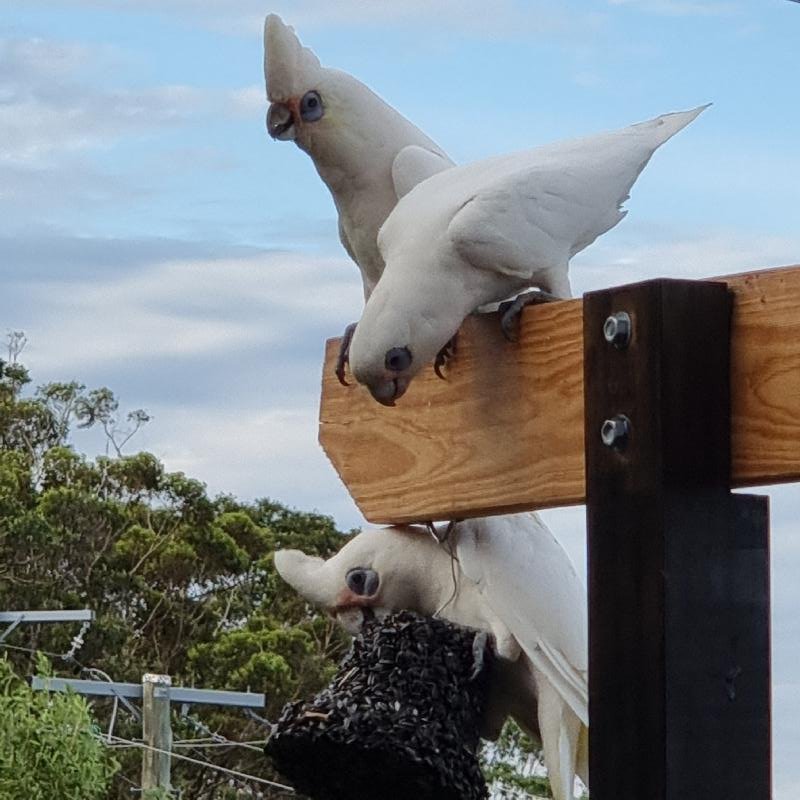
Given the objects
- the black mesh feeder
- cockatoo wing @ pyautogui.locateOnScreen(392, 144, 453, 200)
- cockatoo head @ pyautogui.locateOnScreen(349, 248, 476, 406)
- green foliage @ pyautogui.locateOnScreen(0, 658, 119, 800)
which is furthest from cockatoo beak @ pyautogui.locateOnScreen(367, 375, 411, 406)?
green foliage @ pyautogui.locateOnScreen(0, 658, 119, 800)

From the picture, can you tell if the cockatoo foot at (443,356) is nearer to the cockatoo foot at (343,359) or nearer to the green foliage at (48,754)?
the cockatoo foot at (343,359)

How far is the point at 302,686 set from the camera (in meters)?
9.37

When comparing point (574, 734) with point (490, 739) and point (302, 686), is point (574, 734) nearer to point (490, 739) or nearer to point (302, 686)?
point (490, 739)

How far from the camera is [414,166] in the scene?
5.50 feet

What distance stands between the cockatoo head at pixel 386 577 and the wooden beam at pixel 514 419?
0.38ft

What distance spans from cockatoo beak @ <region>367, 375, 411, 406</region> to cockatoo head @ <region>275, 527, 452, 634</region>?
0.20 metres

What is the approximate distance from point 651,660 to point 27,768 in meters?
2.52

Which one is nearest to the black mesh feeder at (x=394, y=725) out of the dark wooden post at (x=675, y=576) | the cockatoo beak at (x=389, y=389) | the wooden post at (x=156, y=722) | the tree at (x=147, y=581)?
the cockatoo beak at (x=389, y=389)

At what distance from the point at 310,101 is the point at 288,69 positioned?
1.8 inches

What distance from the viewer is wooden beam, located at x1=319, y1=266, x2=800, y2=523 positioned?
86cm

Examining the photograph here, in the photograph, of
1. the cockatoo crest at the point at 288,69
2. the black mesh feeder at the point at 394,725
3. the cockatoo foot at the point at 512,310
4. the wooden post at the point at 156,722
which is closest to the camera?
the cockatoo foot at the point at 512,310

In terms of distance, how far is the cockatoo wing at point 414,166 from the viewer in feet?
5.45

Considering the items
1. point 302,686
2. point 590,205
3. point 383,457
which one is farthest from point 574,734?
point 302,686

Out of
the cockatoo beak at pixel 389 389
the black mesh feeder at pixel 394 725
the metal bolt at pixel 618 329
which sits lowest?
the black mesh feeder at pixel 394 725
